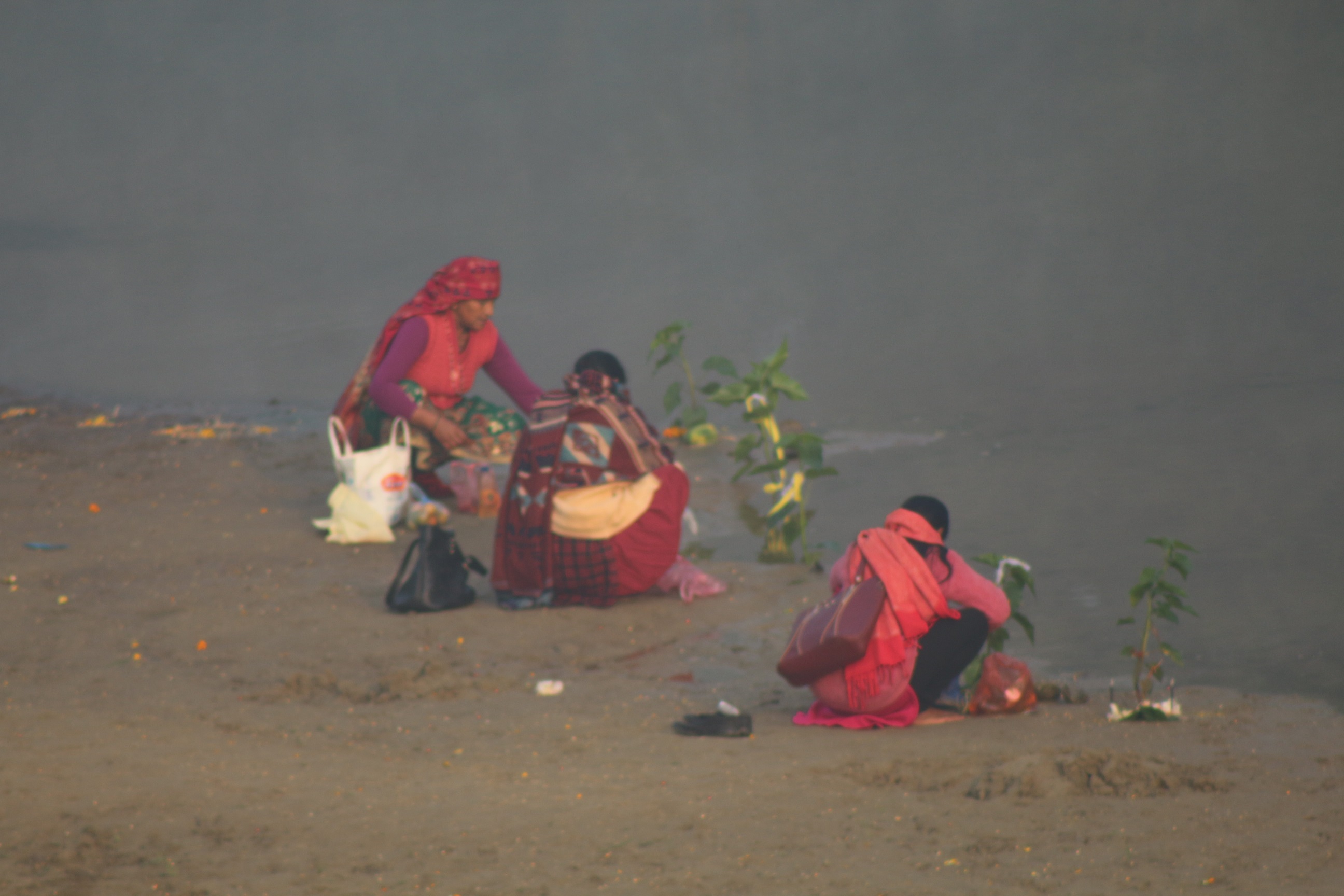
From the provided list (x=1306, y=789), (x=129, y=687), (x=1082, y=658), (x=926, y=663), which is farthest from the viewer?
(x=1082, y=658)

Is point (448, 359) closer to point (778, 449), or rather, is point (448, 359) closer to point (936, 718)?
point (778, 449)

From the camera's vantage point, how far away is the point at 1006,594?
409cm

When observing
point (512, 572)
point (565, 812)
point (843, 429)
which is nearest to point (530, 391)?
point (512, 572)

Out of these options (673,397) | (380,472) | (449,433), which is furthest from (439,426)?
(673,397)

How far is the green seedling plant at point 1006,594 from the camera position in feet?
13.2

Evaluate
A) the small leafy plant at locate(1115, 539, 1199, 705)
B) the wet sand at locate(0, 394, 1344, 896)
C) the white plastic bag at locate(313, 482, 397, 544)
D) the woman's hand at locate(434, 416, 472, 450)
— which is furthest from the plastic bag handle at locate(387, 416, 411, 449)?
the small leafy plant at locate(1115, 539, 1199, 705)

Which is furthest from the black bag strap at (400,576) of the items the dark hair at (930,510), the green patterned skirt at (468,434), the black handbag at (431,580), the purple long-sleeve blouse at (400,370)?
the dark hair at (930,510)

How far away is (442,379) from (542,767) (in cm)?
378

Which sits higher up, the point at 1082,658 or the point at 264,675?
the point at 1082,658

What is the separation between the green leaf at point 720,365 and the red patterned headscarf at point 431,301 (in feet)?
4.57

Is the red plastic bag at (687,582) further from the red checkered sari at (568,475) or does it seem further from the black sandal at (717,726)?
the black sandal at (717,726)

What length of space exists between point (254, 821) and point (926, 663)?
1987mm

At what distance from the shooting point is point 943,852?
110 inches

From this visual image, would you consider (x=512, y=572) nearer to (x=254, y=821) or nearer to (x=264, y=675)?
(x=264, y=675)
